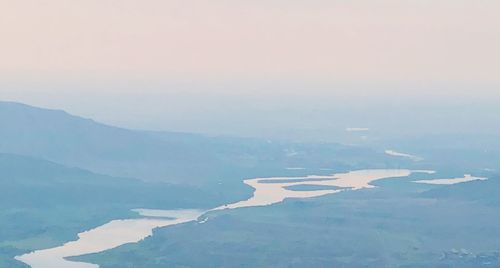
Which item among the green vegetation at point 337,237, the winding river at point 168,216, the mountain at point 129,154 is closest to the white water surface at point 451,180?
the winding river at point 168,216

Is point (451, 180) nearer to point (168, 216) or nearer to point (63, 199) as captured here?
point (168, 216)

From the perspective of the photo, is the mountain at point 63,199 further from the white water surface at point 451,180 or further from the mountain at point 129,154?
the white water surface at point 451,180

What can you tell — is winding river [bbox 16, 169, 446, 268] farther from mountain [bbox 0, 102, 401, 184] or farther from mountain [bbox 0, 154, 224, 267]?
mountain [bbox 0, 102, 401, 184]

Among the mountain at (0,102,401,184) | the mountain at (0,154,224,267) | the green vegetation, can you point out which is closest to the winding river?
the mountain at (0,154,224,267)

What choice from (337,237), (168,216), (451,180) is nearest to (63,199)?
(168,216)

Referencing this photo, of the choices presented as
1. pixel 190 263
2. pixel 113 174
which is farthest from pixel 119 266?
pixel 113 174

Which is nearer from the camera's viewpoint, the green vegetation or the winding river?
the green vegetation

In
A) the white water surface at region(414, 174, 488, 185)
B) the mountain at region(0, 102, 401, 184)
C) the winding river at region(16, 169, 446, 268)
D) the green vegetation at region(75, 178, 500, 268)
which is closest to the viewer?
the green vegetation at region(75, 178, 500, 268)
